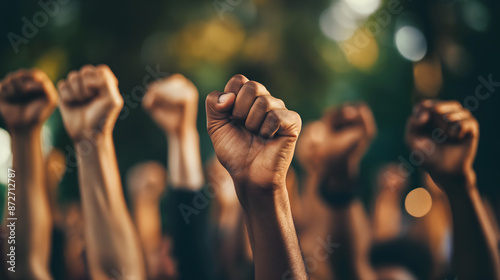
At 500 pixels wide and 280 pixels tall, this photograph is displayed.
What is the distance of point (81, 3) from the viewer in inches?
118

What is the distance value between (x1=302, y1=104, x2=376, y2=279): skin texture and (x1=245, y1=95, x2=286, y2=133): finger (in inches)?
45.6

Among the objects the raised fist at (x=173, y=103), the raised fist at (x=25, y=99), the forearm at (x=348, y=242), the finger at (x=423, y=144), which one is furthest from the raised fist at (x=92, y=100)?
the forearm at (x=348, y=242)

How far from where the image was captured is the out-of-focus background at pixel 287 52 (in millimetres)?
2768

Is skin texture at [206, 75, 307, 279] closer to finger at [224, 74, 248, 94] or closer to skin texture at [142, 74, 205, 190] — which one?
finger at [224, 74, 248, 94]

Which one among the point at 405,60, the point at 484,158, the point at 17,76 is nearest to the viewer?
the point at 17,76

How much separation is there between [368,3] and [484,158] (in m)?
1.58

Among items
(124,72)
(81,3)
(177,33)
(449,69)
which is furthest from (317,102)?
(81,3)

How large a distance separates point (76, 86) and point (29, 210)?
0.55 m

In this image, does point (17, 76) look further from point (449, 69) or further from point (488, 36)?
point (488, 36)

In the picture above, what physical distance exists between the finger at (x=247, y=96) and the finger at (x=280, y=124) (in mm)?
64

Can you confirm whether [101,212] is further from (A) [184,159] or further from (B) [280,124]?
(B) [280,124]

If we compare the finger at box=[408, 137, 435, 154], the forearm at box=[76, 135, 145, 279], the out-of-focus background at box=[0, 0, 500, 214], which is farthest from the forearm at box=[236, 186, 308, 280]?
the out-of-focus background at box=[0, 0, 500, 214]

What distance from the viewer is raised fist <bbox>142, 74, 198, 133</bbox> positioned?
5.90 ft

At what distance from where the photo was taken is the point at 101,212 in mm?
1474
